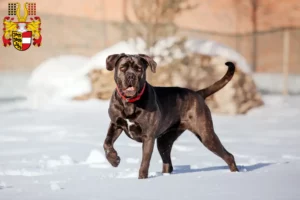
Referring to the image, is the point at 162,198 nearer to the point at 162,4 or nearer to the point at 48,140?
the point at 48,140

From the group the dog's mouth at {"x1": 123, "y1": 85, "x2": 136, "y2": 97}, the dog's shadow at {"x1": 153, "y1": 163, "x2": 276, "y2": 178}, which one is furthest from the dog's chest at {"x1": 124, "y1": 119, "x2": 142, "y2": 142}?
the dog's shadow at {"x1": 153, "y1": 163, "x2": 276, "y2": 178}

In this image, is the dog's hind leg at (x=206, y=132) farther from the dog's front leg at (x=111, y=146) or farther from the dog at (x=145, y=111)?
the dog's front leg at (x=111, y=146)

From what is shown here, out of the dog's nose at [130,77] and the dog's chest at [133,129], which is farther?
the dog's chest at [133,129]

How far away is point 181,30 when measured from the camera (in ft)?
53.6

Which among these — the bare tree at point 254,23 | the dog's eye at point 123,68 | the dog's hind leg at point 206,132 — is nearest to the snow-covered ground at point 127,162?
the dog's hind leg at point 206,132

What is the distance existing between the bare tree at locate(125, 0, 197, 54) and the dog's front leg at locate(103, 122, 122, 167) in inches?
327

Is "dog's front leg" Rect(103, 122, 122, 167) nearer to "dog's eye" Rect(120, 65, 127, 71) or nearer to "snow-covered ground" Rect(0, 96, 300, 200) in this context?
"snow-covered ground" Rect(0, 96, 300, 200)

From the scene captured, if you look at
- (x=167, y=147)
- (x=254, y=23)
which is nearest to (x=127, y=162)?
(x=167, y=147)

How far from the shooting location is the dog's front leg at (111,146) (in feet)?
17.2

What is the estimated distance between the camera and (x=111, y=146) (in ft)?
17.3

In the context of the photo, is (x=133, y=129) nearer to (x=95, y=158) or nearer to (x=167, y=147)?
(x=167, y=147)

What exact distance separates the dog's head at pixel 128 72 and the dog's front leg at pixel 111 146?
16.3 inches

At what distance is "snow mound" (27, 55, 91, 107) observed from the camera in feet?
44.8

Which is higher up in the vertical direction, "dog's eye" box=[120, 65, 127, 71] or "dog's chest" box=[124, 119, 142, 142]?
"dog's eye" box=[120, 65, 127, 71]
